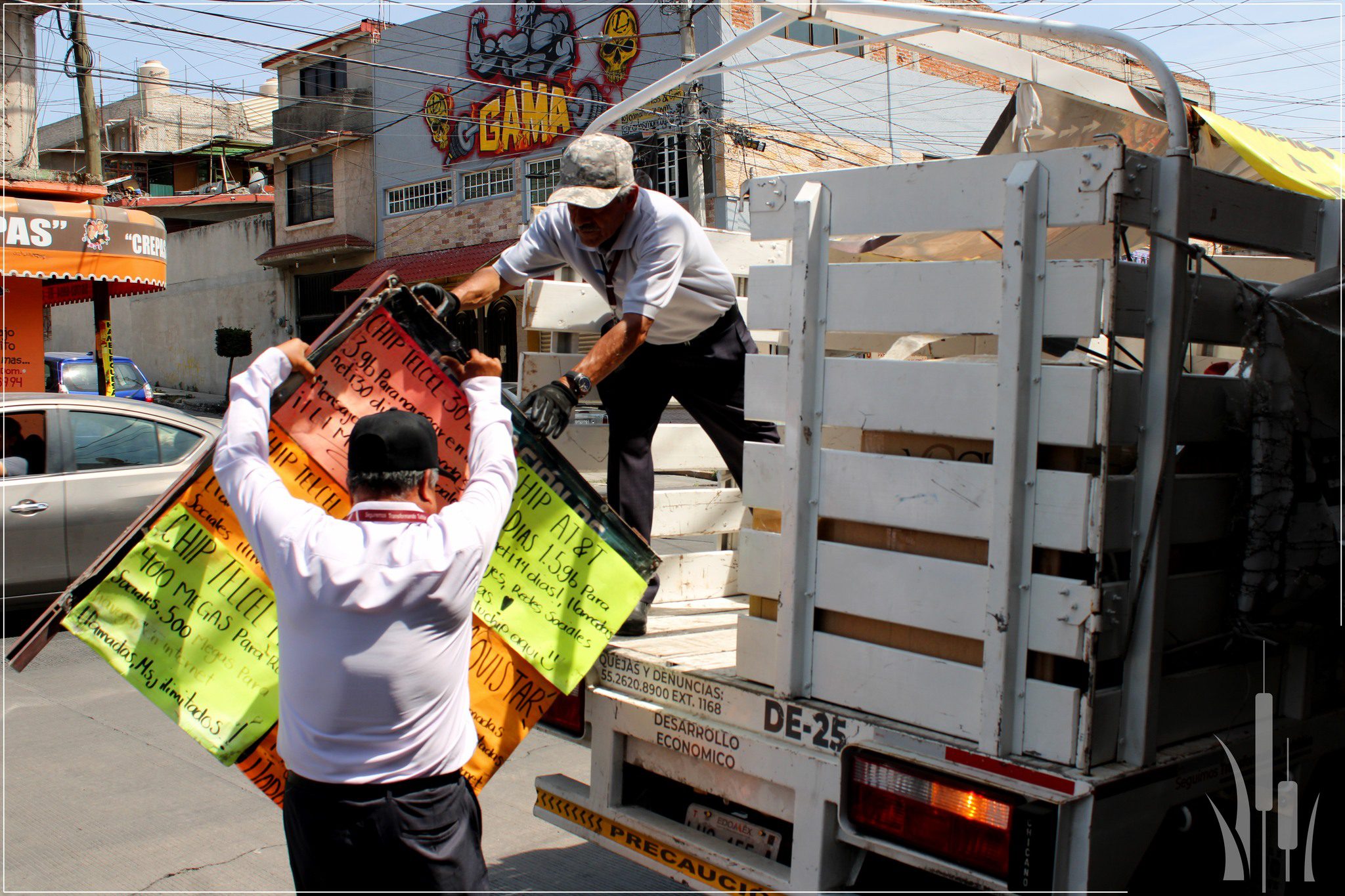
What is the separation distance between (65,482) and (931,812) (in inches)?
268

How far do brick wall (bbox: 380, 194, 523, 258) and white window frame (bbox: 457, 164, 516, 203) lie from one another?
18cm

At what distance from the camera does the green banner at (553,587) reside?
2.96 metres

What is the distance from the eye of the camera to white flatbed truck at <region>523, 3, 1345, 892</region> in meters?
2.26

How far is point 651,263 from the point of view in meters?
3.47

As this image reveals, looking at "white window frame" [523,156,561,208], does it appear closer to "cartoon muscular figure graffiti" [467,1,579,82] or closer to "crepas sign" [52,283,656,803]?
"cartoon muscular figure graffiti" [467,1,579,82]

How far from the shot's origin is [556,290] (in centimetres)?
406

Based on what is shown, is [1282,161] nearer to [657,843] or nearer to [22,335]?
[657,843]

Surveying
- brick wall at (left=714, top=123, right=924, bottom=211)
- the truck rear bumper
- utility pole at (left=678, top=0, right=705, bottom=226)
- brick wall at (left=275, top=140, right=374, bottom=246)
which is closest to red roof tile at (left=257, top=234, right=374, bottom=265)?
brick wall at (left=275, top=140, right=374, bottom=246)

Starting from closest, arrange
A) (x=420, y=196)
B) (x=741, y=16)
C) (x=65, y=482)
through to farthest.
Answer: (x=65, y=482)
(x=741, y=16)
(x=420, y=196)

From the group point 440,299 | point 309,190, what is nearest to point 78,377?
point 440,299

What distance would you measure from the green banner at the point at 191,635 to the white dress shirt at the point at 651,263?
141 centimetres

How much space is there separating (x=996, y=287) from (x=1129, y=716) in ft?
3.17

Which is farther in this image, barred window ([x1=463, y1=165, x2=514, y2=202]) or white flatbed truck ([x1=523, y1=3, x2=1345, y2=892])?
barred window ([x1=463, y1=165, x2=514, y2=202])

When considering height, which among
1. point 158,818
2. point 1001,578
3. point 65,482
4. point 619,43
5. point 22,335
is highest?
point 619,43
